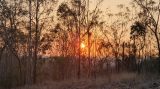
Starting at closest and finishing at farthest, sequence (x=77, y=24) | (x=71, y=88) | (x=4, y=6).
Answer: (x=71, y=88) < (x=4, y=6) < (x=77, y=24)

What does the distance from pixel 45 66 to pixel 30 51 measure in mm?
15529

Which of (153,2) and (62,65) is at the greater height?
(153,2)

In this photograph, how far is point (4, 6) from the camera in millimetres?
41469

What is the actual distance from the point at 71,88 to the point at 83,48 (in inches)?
1169

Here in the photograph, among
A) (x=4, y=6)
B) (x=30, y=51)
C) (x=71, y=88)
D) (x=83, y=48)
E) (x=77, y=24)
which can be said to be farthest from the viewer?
(x=83, y=48)

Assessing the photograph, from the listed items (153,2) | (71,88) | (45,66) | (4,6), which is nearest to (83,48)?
(45,66)

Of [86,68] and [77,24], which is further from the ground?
[77,24]

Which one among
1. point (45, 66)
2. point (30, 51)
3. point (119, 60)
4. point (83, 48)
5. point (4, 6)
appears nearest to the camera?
point (4, 6)

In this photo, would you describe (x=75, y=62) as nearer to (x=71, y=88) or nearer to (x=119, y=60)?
(x=119, y=60)

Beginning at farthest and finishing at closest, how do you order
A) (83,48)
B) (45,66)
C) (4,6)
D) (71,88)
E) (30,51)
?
(45,66) < (83,48) < (30,51) < (4,6) < (71,88)

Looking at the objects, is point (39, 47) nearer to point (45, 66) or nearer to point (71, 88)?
point (45, 66)

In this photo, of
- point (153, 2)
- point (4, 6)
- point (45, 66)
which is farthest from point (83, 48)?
point (4, 6)

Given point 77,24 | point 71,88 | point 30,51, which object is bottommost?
point 71,88

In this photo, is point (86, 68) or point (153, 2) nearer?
point (153, 2)
